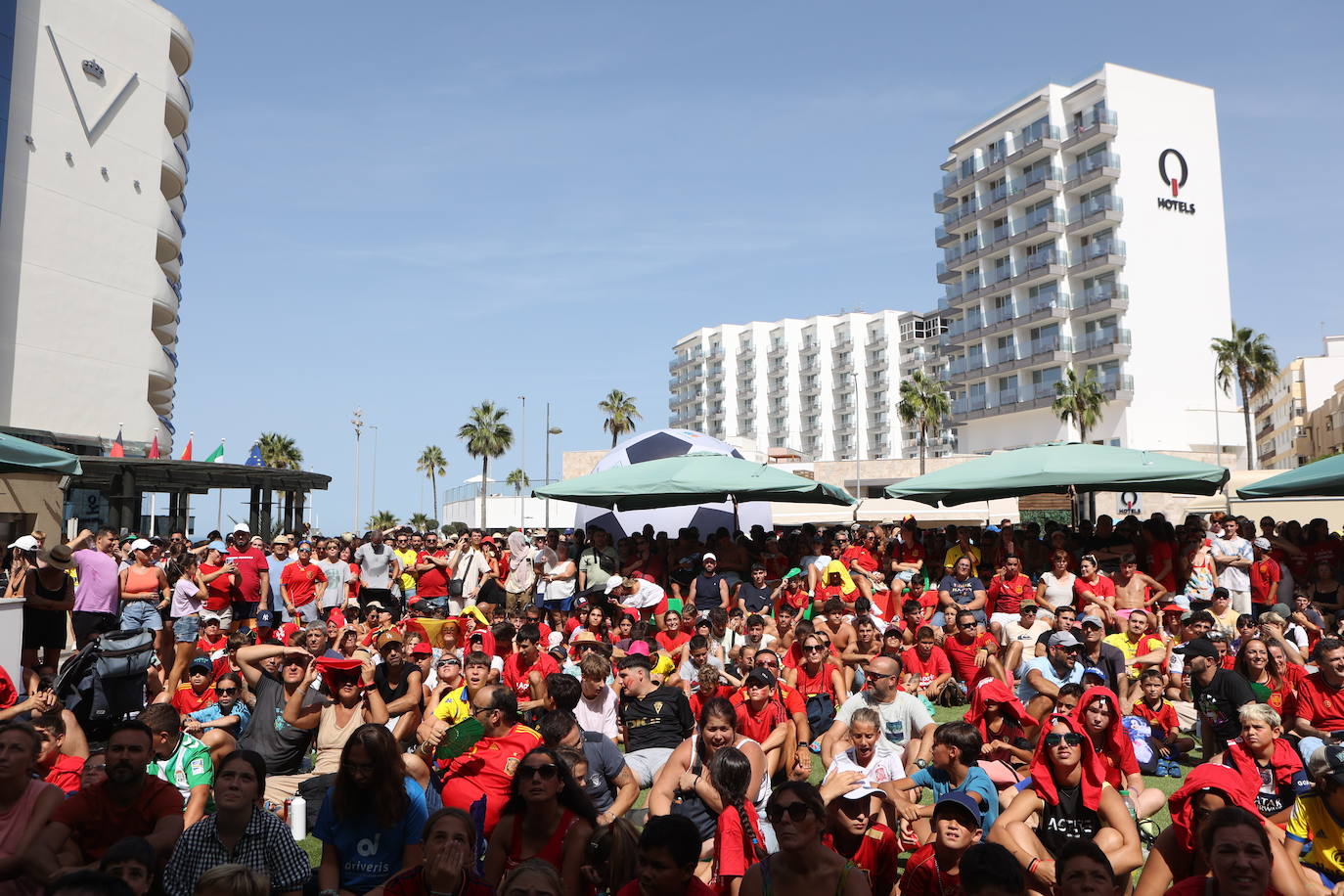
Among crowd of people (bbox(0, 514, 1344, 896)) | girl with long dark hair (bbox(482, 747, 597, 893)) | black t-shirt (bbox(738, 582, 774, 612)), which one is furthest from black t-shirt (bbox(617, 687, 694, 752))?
black t-shirt (bbox(738, 582, 774, 612))

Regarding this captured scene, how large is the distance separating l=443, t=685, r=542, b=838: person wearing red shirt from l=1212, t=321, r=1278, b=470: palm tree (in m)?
64.5

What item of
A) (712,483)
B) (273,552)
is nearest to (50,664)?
(273,552)

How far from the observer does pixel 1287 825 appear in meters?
5.73

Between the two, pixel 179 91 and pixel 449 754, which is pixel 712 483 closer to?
pixel 449 754

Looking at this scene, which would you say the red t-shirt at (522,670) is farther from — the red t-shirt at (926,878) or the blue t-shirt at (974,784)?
the red t-shirt at (926,878)

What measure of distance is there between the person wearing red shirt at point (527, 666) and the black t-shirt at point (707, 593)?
16.8 feet

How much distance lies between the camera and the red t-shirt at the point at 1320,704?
7598mm

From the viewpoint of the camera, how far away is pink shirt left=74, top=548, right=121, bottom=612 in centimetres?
1133

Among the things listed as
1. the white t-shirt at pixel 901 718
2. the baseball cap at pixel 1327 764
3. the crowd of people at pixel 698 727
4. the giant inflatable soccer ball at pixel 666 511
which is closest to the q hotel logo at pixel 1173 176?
the giant inflatable soccer ball at pixel 666 511

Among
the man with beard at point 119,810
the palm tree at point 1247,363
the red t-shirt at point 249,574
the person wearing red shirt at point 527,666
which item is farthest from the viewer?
the palm tree at point 1247,363

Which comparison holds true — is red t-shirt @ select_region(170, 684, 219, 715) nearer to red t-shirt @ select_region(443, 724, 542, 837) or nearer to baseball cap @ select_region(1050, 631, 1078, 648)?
red t-shirt @ select_region(443, 724, 542, 837)

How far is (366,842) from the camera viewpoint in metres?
5.27

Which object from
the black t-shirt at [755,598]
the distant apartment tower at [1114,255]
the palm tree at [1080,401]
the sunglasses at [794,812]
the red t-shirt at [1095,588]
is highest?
the distant apartment tower at [1114,255]

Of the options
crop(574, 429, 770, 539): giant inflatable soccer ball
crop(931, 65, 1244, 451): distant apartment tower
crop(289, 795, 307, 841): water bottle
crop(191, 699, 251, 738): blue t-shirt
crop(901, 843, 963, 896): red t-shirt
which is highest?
crop(931, 65, 1244, 451): distant apartment tower
